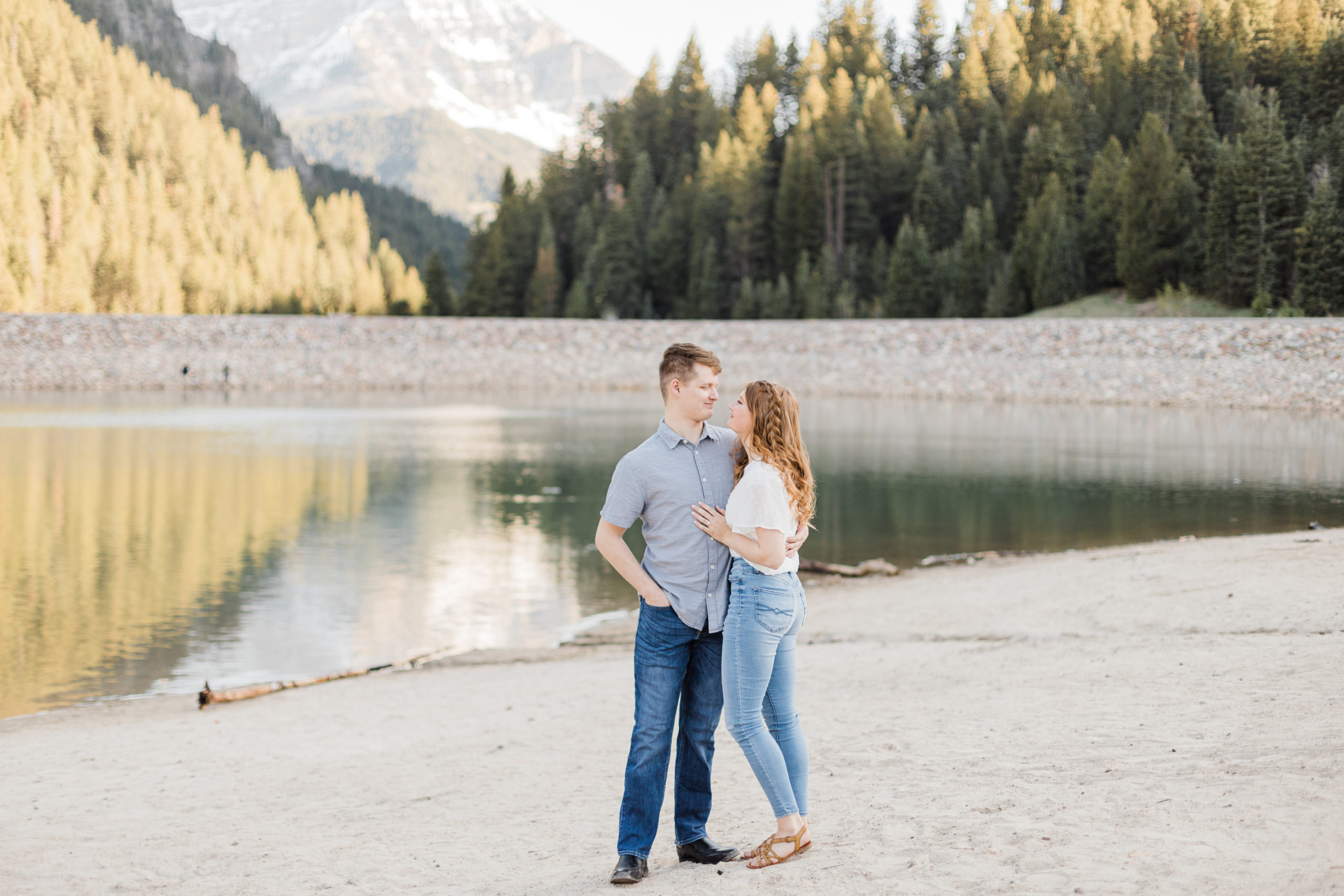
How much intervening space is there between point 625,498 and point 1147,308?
194 ft

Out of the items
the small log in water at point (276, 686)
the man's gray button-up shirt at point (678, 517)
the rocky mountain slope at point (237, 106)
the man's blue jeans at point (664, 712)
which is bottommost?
the small log in water at point (276, 686)

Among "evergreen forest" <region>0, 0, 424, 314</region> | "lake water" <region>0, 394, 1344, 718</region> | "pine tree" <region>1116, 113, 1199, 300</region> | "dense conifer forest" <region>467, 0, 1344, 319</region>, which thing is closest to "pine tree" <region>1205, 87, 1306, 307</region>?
"dense conifer forest" <region>467, 0, 1344, 319</region>

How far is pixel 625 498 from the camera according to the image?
4176 millimetres

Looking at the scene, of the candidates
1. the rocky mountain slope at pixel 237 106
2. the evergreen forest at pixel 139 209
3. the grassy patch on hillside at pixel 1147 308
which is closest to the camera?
the grassy patch on hillside at pixel 1147 308

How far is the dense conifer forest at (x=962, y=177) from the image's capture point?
189 ft

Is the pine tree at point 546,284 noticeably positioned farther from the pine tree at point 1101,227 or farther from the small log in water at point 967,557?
the small log in water at point 967,557

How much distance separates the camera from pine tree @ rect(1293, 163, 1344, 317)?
163ft

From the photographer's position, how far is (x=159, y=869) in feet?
15.7

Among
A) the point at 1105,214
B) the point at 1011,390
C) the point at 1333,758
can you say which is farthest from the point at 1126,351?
the point at 1333,758

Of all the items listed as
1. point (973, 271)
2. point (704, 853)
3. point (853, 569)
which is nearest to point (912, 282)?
point (973, 271)

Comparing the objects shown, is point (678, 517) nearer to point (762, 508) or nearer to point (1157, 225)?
point (762, 508)

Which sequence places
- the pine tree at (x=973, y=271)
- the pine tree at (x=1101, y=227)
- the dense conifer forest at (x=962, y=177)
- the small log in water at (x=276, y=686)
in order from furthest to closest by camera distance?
the pine tree at (x=973, y=271), the pine tree at (x=1101, y=227), the dense conifer forest at (x=962, y=177), the small log in water at (x=276, y=686)

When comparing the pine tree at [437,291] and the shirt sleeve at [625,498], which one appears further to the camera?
the pine tree at [437,291]

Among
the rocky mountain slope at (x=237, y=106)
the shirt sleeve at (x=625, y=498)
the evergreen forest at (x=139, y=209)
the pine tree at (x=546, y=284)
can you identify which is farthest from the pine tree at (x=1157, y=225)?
the rocky mountain slope at (x=237, y=106)
